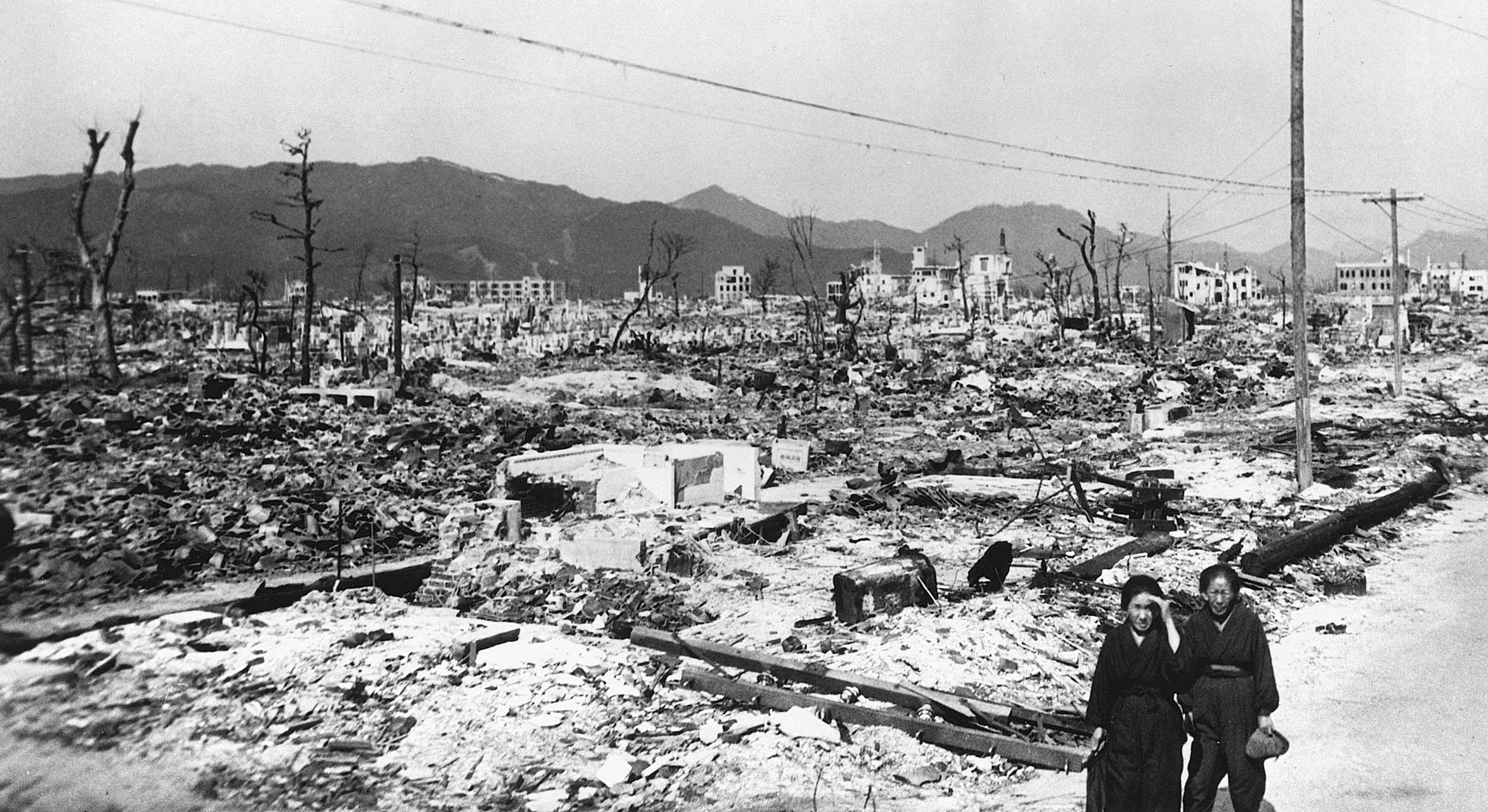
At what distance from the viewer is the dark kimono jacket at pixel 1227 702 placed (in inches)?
153

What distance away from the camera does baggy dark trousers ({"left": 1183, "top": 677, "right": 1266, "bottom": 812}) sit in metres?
3.89

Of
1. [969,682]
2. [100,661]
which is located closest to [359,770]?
[100,661]

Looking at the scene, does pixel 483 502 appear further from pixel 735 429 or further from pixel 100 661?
pixel 735 429

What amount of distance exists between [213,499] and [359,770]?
26.6 ft

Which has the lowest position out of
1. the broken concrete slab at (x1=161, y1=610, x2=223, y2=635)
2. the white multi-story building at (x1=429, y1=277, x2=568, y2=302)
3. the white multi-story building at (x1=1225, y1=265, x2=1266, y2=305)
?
the broken concrete slab at (x1=161, y1=610, x2=223, y2=635)

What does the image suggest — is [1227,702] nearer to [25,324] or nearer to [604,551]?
[25,324]

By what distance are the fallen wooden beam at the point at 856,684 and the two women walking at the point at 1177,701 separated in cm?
121

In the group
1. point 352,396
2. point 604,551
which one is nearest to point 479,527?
point 604,551

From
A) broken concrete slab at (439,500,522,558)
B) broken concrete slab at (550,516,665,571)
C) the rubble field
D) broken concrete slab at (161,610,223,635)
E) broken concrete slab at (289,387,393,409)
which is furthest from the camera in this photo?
broken concrete slab at (289,387,393,409)

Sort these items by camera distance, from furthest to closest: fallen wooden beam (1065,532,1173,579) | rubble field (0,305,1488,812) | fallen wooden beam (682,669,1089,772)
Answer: fallen wooden beam (1065,532,1173,579) → rubble field (0,305,1488,812) → fallen wooden beam (682,669,1089,772)

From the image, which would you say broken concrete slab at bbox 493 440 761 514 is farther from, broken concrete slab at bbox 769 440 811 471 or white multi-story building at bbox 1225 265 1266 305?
white multi-story building at bbox 1225 265 1266 305

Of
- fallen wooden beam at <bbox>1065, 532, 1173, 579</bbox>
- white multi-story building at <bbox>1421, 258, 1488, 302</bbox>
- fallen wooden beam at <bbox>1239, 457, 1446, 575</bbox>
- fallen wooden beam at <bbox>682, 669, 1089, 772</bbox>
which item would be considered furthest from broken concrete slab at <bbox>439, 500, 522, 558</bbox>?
white multi-story building at <bbox>1421, 258, 1488, 302</bbox>

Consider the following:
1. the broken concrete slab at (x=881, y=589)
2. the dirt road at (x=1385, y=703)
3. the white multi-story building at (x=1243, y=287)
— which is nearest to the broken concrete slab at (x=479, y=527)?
the broken concrete slab at (x=881, y=589)

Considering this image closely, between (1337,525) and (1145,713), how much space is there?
7772mm
